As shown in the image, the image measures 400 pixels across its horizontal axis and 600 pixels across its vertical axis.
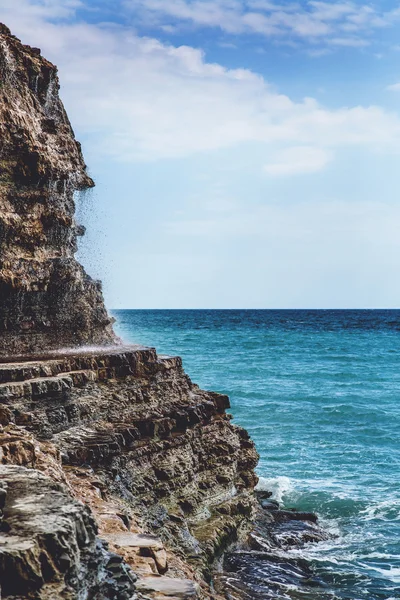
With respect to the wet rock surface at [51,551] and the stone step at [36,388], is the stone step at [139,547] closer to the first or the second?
the wet rock surface at [51,551]

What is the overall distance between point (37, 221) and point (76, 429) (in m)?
6.15

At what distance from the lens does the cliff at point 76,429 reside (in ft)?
17.1

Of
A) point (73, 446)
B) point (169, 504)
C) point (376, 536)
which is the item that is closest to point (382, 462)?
point (376, 536)

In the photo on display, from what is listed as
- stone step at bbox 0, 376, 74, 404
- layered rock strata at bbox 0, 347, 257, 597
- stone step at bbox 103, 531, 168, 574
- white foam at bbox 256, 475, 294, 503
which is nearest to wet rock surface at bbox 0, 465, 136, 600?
stone step at bbox 103, 531, 168, 574

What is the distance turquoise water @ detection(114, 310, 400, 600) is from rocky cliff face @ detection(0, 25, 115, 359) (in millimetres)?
7541

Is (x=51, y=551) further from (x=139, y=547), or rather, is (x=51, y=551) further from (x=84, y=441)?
(x=84, y=441)

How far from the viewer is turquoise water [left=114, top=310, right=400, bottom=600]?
14992mm

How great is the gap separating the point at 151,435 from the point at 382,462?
12103 mm

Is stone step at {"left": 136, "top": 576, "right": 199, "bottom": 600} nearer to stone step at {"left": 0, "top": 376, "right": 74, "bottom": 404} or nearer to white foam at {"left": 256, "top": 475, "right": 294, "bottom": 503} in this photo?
stone step at {"left": 0, "top": 376, "right": 74, "bottom": 404}

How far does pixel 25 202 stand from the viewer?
1623 cm

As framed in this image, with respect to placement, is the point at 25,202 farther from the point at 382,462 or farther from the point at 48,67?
the point at 382,462

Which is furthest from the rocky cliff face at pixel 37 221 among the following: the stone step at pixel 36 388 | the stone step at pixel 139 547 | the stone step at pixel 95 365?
the stone step at pixel 139 547

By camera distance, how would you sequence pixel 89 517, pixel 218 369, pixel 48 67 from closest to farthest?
pixel 89 517 < pixel 48 67 < pixel 218 369

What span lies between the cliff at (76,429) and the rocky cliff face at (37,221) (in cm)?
3
